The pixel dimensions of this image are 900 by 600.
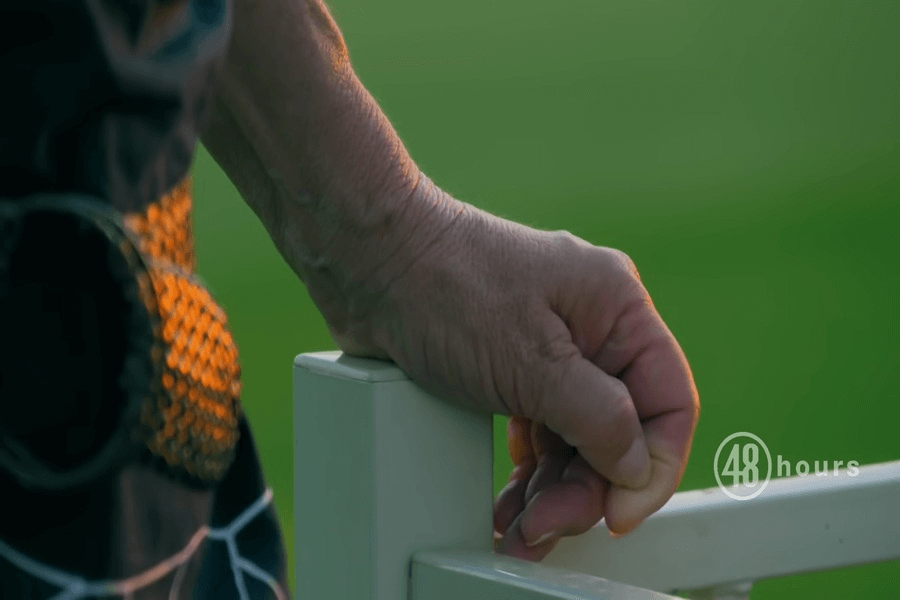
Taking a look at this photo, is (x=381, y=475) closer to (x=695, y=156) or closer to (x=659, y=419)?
(x=659, y=419)

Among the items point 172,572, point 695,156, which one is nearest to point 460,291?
point 172,572

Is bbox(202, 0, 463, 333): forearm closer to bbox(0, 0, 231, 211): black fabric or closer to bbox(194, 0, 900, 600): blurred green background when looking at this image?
bbox(0, 0, 231, 211): black fabric

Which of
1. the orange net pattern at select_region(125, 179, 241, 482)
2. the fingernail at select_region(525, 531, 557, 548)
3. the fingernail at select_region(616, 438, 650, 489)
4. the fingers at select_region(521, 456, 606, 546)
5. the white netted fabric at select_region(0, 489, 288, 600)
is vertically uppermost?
the orange net pattern at select_region(125, 179, 241, 482)

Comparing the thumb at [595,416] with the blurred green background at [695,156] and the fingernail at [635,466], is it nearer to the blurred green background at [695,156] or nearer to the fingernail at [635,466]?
the fingernail at [635,466]

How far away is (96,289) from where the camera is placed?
25 centimetres

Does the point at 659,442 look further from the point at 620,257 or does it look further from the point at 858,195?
the point at 858,195

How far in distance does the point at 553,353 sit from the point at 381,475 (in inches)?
3.6

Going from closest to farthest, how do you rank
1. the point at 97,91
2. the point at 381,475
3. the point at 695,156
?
the point at 97,91
the point at 381,475
the point at 695,156

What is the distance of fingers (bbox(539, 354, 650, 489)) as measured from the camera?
50 cm

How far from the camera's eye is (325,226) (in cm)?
52

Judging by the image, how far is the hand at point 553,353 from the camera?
0.50 m

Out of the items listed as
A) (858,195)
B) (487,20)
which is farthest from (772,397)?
(487,20)

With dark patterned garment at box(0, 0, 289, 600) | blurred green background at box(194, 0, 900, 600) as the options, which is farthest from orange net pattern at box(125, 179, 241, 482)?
blurred green background at box(194, 0, 900, 600)

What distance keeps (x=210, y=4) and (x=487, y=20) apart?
254cm
